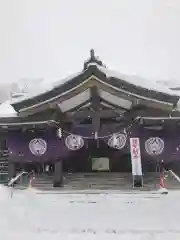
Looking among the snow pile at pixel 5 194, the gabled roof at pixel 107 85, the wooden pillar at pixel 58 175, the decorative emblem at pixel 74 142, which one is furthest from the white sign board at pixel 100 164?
the snow pile at pixel 5 194

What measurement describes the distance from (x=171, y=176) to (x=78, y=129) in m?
4.56

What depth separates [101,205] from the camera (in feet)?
35.6

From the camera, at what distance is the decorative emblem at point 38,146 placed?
1416 cm

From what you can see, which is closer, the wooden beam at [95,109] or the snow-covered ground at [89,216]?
the snow-covered ground at [89,216]

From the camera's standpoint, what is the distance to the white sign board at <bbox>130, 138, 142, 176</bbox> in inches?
515

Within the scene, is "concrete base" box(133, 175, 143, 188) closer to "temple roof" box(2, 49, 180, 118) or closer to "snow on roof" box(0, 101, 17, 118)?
"temple roof" box(2, 49, 180, 118)

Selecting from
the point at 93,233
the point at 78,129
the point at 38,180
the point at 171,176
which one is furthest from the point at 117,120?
the point at 93,233

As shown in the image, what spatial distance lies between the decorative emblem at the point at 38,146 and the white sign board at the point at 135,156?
3.77 metres

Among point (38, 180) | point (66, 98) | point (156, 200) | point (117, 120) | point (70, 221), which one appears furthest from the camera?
point (38, 180)

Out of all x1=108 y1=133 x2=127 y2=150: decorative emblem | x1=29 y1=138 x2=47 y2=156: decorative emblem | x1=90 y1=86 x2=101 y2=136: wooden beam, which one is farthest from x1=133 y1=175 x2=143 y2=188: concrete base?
x1=29 y1=138 x2=47 y2=156: decorative emblem

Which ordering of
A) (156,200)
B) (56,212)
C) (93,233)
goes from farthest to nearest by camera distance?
(156,200)
(56,212)
(93,233)

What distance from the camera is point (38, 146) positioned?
14203 millimetres

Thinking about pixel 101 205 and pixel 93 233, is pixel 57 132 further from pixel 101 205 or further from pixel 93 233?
pixel 93 233

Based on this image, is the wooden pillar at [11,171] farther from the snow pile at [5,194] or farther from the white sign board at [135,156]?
the white sign board at [135,156]
